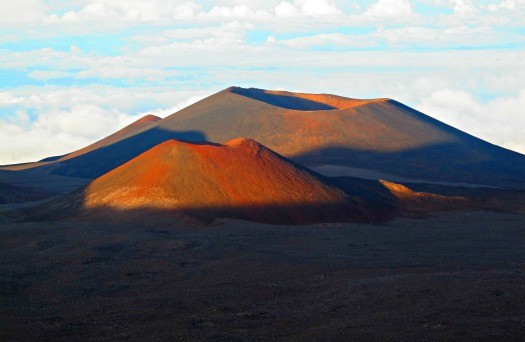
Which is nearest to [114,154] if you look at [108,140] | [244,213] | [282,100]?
[108,140]

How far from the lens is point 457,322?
21.5 metres

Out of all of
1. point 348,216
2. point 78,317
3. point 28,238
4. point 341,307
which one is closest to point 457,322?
point 341,307

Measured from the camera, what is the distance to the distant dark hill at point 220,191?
5597 cm

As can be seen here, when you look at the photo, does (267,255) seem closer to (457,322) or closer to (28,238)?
(28,238)

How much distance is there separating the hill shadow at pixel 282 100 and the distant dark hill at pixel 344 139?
2575 millimetres

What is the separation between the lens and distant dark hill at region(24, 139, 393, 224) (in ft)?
184

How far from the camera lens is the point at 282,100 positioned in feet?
448

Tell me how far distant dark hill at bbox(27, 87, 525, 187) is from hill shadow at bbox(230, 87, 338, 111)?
2.57m

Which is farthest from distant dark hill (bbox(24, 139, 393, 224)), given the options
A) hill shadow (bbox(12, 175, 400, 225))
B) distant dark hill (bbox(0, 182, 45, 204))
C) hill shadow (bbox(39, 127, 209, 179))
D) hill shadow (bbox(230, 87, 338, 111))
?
hill shadow (bbox(230, 87, 338, 111))

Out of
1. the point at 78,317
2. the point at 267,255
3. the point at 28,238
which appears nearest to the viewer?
the point at 78,317

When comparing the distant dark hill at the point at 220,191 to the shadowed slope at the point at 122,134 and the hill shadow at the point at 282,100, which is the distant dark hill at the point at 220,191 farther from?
the shadowed slope at the point at 122,134

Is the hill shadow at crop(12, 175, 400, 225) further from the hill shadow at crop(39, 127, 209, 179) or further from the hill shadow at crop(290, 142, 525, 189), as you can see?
the hill shadow at crop(39, 127, 209, 179)

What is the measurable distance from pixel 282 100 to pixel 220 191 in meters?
79.8

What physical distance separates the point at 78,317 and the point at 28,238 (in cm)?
2158
